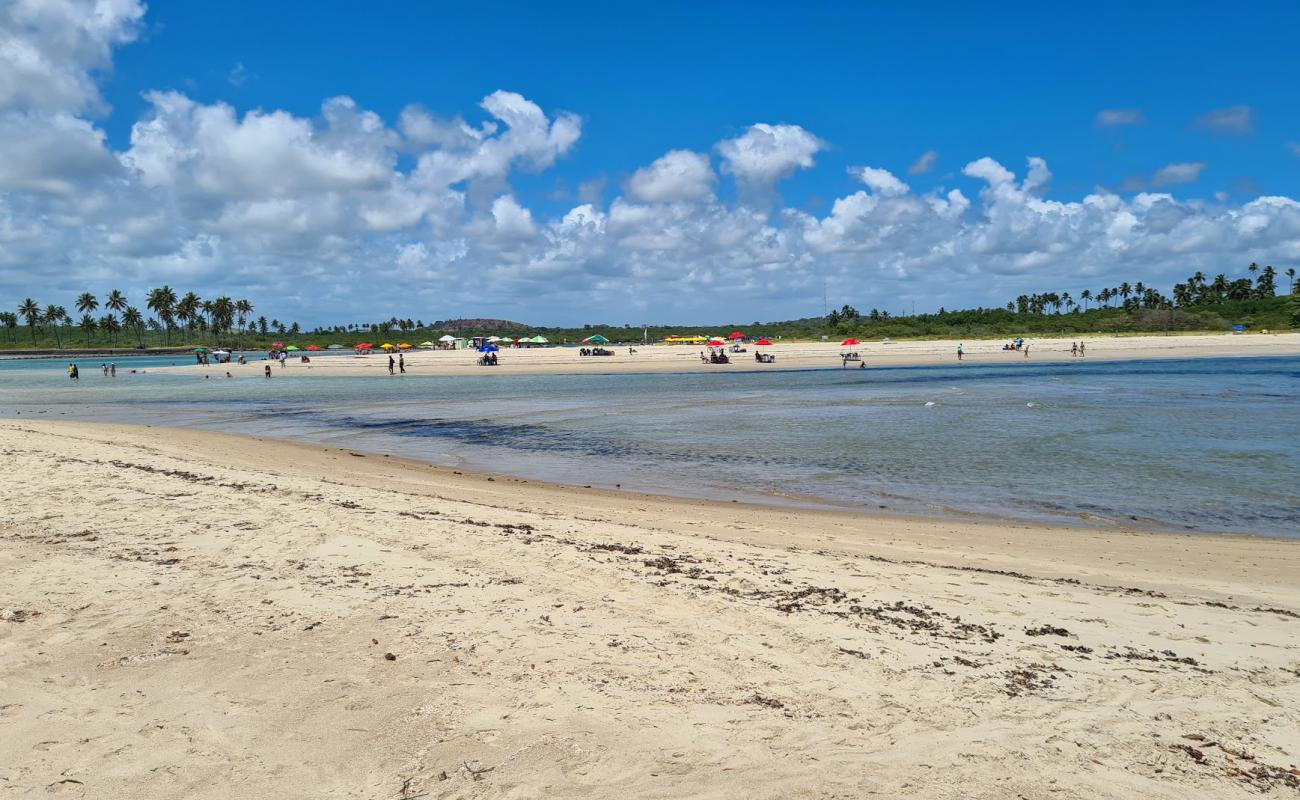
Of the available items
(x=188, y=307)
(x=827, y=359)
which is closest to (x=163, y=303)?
(x=188, y=307)

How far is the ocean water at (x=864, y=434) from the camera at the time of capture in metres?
14.6

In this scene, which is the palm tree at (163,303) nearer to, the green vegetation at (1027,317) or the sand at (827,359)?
the green vegetation at (1027,317)

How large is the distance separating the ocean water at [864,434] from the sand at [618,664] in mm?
4641

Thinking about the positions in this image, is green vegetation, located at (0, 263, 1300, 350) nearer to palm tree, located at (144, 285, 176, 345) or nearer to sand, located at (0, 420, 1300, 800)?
palm tree, located at (144, 285, 176, 345)

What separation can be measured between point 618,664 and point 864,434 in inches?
780

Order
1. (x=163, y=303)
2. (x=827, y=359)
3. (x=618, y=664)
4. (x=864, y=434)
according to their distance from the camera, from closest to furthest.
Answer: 1. (x=618, y=664)
2. (x=864, y=434)
3. (x=827, y=359)
4. (x=163, y=303)

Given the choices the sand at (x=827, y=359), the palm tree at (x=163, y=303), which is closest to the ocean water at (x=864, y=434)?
the sand at (x=827, y=359)

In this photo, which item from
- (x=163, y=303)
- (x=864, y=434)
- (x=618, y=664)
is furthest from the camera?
(x=163, y=303)

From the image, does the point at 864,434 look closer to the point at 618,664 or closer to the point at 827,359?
the point at 618,664

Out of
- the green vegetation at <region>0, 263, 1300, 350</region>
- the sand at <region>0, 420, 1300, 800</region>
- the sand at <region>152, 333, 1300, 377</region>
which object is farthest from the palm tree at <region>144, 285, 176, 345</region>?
the sand at <region>0, 420, 1300, 800</region>

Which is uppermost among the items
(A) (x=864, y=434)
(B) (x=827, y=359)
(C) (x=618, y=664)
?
(B) (x=827, y=359)

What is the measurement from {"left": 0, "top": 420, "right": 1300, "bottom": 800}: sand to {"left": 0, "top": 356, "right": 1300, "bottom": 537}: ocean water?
4.64 meters

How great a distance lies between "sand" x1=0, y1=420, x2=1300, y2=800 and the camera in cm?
418

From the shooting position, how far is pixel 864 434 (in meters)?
24.1
